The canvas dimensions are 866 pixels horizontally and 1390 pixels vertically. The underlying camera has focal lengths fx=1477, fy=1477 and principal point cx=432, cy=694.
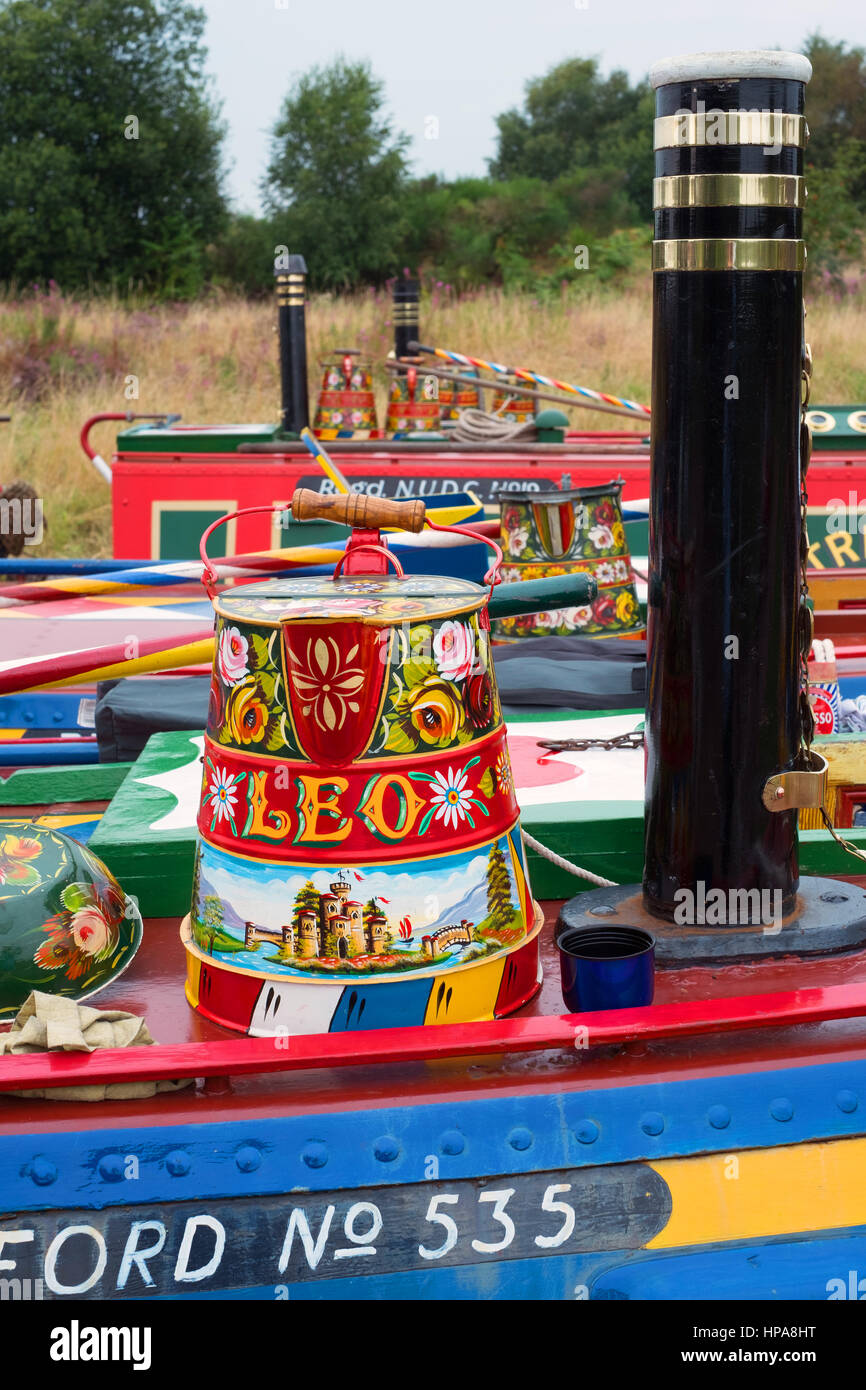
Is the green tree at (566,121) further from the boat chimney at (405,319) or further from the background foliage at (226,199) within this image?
the boat chimney at (405,319)

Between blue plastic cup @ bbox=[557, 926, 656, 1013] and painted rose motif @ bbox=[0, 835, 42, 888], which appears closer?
blue plastic cup @ bbox=[557, 926, 656, 1013]

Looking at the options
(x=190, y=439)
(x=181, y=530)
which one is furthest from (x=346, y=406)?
(x=181, y=530)

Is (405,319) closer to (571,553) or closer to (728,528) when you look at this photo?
(571,553)

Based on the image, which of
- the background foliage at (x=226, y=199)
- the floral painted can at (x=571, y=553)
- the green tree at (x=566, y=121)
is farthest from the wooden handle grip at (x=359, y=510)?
the green tree at (x=566, y=121)

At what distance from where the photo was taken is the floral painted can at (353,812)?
199 cm

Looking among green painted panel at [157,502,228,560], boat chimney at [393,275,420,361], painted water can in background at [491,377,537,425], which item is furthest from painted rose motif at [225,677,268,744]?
painted water can in background at [491,377,537,425]

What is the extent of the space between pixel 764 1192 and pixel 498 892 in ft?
1.81

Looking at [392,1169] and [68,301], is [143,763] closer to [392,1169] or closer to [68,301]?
[392,1169]

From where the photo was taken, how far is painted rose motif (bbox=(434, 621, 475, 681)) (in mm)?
2033

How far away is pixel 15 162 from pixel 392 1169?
25323 millimetres

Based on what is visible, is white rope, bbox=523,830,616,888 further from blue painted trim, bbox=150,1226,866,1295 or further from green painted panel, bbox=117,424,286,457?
green painted panel, bbox=117,424,286,457

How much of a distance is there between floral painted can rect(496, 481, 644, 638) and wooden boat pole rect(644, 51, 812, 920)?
232 centimetres

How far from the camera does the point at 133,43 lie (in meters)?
26.0

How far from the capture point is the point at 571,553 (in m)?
4.68
